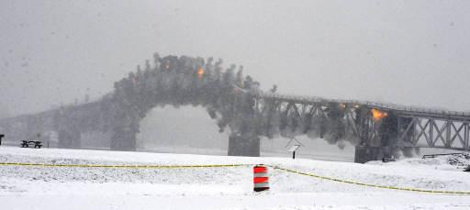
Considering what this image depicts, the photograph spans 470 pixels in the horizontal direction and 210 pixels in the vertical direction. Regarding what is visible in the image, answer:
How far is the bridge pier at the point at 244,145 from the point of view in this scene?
142875mm

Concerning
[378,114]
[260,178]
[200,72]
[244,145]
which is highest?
[200,72]

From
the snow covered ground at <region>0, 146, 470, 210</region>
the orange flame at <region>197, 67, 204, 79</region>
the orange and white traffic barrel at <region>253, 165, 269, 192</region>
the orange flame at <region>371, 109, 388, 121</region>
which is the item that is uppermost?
the orange flame at <region>197, 67, 204, 79</region>

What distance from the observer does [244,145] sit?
145 metres

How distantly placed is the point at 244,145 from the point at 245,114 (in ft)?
30.7

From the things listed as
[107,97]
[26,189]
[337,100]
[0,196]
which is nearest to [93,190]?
[26,189]

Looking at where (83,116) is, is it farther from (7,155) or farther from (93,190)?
→ (93,190)

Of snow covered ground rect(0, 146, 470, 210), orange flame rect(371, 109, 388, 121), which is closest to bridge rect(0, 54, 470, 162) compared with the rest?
orange flame rect(371, 109, 388, 121)

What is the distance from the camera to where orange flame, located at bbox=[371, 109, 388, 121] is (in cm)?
11284

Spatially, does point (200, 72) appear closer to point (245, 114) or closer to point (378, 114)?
point (245, 114)

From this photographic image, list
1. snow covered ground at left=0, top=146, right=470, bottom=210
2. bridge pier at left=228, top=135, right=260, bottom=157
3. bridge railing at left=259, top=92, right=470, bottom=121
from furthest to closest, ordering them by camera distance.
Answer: bridge pier at left=228, top=135, right=260, bottom=157, bridge railing at left=259, top=92, right=470, bottom=121, snow covered ground at left=0, top=146, right=470, bottom=210

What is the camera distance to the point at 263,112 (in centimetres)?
14475

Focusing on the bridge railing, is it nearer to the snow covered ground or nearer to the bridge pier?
the bridge pier

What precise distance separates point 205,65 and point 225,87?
459 inches

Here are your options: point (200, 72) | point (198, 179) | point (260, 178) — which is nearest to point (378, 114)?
point (200, 72)
